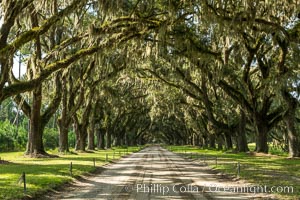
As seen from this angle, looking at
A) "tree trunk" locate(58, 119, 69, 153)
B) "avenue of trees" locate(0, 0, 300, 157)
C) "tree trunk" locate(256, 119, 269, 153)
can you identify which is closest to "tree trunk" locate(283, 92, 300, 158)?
"avenue of trees" locate(0, 0, 300, 157)

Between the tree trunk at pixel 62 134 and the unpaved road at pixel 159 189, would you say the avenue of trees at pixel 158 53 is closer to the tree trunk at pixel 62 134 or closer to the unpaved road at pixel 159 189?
the tree trunk at pixel 62 134

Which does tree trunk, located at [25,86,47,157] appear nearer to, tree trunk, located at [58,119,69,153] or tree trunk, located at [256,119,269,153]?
tree trunk, located at [58,119,69,153]

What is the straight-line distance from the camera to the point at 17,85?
14.9 metres

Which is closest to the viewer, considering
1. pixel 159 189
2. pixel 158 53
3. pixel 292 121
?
pixel 159 189

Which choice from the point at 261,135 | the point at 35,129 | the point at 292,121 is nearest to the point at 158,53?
the point at 292,121

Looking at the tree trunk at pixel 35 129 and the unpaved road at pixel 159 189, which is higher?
the tree trunk at pixel 35 129

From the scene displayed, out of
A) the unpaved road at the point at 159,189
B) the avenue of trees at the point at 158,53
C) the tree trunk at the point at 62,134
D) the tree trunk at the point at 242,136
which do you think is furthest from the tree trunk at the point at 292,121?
the tree trunk at the point at 62,134

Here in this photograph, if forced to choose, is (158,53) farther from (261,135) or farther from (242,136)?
(242,136)

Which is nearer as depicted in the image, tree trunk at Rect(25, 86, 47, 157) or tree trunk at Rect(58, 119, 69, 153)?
tree trunk at Rect(25, 86, 47, 157)

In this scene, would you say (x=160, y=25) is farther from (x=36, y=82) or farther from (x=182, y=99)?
(x=182, y=99)

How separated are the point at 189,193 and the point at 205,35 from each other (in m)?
13.4

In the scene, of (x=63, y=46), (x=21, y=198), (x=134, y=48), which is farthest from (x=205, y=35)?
(x=21, y=198)

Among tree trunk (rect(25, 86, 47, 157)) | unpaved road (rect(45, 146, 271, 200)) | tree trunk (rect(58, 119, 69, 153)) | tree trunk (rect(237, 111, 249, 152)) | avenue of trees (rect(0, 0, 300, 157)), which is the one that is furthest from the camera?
tree trunk (rect(237, 111, 249, 152))

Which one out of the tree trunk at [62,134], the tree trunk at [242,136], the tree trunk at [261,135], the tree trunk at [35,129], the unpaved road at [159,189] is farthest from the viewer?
the tree trunk at [242,136]
